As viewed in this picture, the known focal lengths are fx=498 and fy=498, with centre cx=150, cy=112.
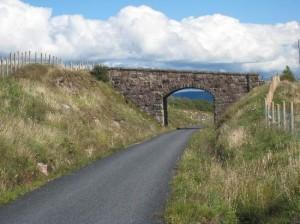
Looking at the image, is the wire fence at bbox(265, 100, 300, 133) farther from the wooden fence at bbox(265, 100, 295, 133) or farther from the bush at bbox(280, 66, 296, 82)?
the bush at bbox(280, 66, 296, 82)

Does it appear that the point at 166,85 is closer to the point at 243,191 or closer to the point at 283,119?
the point at 283,119

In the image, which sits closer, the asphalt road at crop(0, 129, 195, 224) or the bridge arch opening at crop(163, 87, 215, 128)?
the asphalt road at crop(0, 129, 195, 224)

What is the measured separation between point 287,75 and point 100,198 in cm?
4762

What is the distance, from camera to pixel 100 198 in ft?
40.9

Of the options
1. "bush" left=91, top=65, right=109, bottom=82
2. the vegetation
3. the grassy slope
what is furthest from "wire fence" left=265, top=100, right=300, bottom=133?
the vegetation

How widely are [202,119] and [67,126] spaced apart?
59880mm

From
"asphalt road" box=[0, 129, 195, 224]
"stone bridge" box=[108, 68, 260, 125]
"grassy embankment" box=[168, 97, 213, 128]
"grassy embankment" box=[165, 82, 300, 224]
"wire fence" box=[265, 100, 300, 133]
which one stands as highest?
"stone bridge" box=[108, 68, 260, 125]

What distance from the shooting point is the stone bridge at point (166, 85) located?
178 feet

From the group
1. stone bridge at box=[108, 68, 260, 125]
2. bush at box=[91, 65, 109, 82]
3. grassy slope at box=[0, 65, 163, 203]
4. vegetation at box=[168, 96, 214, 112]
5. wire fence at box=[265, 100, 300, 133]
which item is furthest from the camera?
vegetation at box=[168, 96, 214, 112]

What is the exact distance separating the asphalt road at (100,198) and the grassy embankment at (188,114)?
138 feet

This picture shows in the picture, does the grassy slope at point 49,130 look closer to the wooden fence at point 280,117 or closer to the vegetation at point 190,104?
the wooden fence at point 280,117

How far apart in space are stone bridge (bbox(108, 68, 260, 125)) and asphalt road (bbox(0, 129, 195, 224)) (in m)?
35.4

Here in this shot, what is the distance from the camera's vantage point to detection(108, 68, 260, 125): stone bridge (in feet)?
178

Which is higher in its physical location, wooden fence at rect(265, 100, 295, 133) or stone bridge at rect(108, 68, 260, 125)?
stone bridge at rect(108, 68, 260, 125)
